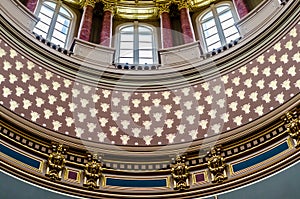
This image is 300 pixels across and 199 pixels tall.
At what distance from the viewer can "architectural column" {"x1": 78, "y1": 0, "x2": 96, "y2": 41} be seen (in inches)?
777

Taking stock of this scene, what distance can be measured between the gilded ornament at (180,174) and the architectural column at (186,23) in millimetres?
6243

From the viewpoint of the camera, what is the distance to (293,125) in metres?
13.6

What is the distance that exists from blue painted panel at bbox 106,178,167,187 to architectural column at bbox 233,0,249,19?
25.1 feet

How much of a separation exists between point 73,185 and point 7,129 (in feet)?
6.99

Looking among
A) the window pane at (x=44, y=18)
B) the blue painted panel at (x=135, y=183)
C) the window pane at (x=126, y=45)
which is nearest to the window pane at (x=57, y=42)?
the window pane at (x=44, y=18)

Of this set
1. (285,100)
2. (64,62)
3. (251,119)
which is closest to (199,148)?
(251,119)

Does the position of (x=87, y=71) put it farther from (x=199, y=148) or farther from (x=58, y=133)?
(x=199, y=148)

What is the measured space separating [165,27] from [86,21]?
292 cm

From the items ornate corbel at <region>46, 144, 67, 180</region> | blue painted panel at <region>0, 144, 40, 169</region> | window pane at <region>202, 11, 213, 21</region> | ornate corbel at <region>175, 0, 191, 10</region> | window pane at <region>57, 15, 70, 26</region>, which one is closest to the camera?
blue painted panel at <region>0, 144, 40, 169</region>

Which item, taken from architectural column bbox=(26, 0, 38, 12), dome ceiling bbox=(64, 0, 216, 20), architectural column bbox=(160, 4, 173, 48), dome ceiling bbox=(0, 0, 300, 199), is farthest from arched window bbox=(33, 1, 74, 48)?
architectural column bbox=(160, 4, 173, 48)

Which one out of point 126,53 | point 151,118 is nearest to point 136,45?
point 126,53

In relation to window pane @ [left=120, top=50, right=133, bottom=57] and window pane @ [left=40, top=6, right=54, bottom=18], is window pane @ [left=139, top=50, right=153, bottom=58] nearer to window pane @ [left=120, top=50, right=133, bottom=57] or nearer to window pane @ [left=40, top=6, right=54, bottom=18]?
window pane @ [left=120, top=50, right=133, bottom=57]

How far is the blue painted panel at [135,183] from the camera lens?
1416 cm

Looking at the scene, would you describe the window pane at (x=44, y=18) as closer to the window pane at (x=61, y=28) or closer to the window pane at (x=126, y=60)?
the window pane at (x=61, y=28)
